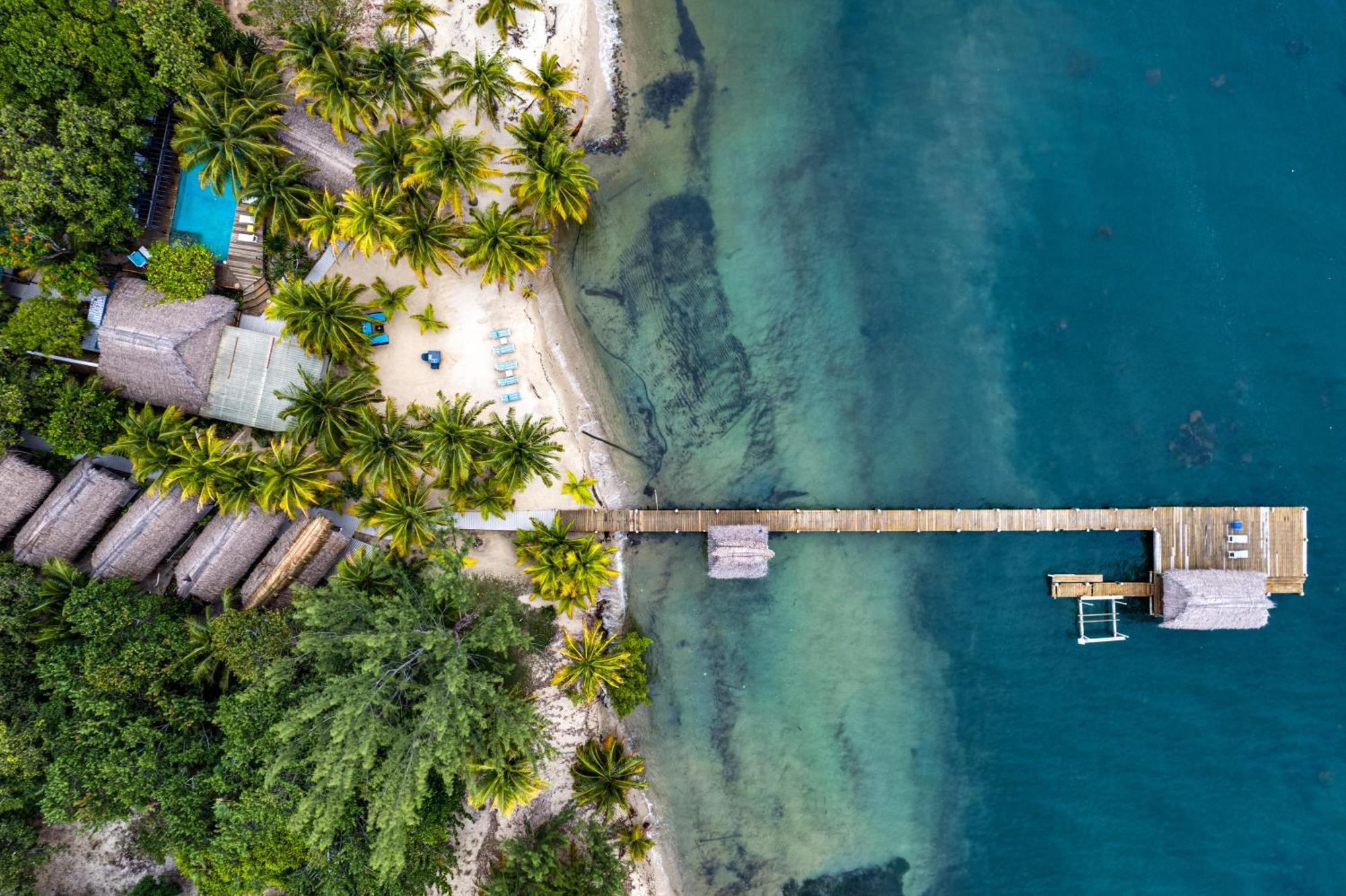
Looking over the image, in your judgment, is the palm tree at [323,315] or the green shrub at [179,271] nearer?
the palm tree at [323,315]

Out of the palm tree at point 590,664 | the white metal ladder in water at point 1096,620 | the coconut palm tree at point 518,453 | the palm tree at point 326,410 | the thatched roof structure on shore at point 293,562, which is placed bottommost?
the palm tree at point 590,664

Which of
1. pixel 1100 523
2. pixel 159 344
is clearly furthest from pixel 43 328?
pixel 1100 523

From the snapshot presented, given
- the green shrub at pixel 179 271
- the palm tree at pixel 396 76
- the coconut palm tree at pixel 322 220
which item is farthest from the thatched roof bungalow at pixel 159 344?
the palm tree at pixel 396 76

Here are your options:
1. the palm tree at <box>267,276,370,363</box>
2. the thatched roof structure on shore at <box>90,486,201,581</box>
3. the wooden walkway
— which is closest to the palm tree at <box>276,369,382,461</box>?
the palm tree at <box>267,276,370,363</box>

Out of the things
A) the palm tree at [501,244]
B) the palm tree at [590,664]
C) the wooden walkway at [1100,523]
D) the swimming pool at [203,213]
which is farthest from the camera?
the wooden walkway at [1100,523]

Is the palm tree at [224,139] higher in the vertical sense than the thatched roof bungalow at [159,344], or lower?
higher

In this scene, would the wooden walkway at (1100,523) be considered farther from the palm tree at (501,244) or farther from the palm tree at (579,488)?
the palm tree at (501,244)

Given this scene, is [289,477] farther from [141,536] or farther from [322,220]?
[322,220]
